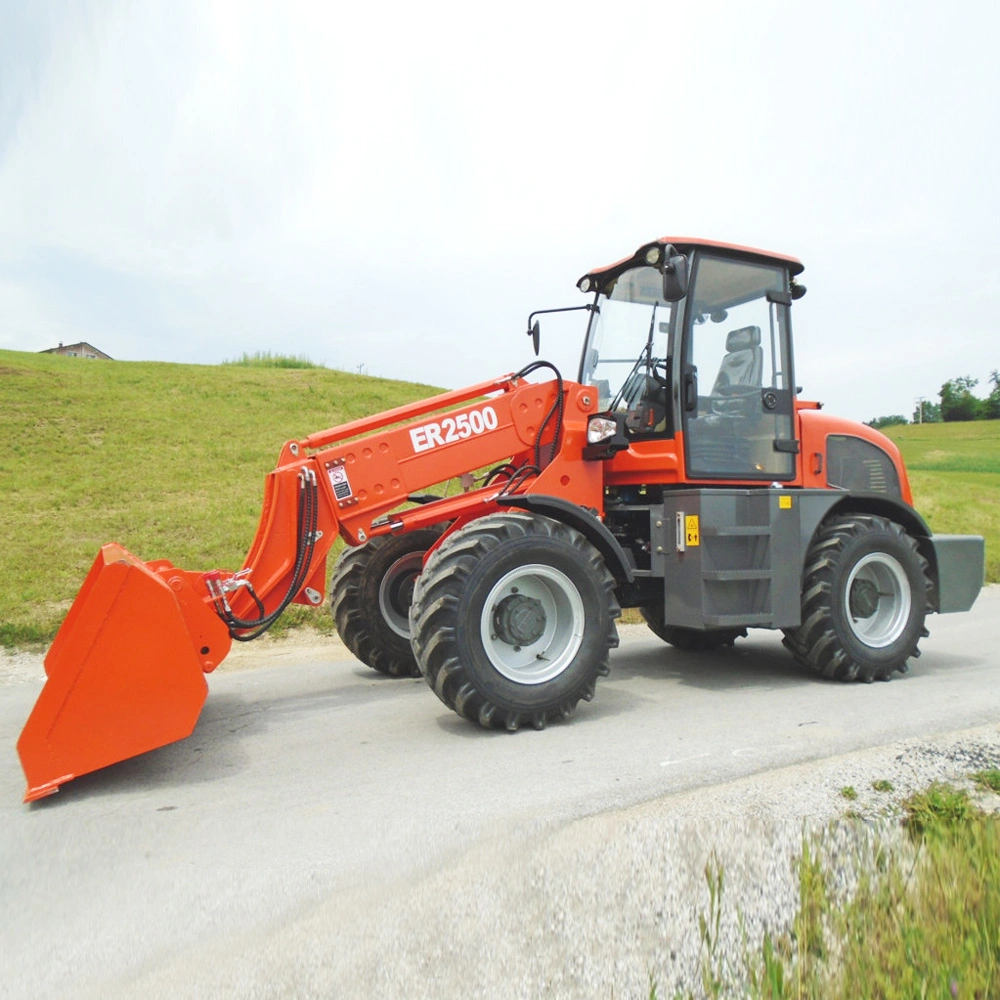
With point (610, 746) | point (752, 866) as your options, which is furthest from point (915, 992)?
point (610, 746)

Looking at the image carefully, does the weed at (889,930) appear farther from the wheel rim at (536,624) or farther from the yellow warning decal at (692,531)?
the yellow warning decal at (692,531)

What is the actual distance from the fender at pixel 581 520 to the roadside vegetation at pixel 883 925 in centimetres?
238

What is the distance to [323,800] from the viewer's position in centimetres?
384

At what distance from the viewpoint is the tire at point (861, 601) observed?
5.99m

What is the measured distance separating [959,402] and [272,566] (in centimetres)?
9716

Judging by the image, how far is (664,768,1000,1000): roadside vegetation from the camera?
235 cm

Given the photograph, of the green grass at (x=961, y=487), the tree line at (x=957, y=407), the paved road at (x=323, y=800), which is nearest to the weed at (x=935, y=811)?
the paved road at (x=323, y=800)

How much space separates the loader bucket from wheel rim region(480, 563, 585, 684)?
1.66 m

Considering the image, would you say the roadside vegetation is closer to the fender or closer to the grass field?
the fender

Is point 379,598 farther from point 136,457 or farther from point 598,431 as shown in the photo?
point 136,457

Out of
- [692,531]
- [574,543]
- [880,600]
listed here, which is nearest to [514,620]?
[574,543]

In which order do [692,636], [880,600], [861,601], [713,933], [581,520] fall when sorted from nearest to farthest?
1. [713,933]
2. [581,520]
3. [861,601]
4. [880,600]
5. [692,636]

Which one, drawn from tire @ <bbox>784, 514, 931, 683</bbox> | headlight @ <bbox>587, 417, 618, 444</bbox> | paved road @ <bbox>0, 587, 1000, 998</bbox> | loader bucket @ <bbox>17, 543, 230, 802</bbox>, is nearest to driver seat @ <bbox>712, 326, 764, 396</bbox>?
headlight @ <bbox>587, 417, 618, 444</bbox>

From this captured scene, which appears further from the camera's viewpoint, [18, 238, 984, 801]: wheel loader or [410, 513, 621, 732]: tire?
[410, 513, 621, 732]: tire
